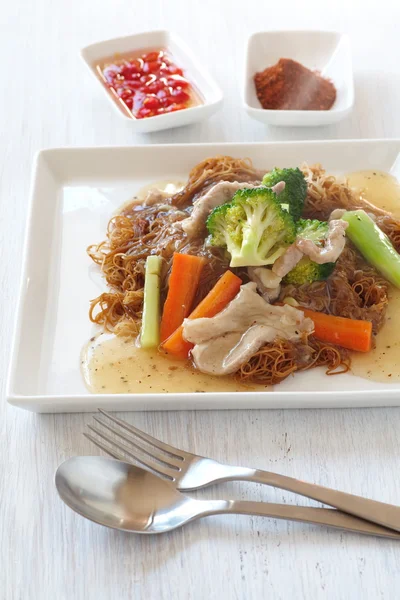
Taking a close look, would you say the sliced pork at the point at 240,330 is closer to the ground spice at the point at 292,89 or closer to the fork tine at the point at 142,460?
the fork tine at the point at 142,460

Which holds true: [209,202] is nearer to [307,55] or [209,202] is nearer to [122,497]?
[122,497]

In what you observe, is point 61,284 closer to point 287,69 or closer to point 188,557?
point 188,557

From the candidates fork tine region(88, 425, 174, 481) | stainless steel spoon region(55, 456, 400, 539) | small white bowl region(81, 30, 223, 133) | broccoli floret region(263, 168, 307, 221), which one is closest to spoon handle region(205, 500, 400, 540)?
stainless steel spoon region(55, 456, 400, 539)

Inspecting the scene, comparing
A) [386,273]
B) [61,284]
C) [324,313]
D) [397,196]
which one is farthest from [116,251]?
[397,196]

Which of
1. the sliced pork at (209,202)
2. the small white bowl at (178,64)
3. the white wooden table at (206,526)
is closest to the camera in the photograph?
the white wooden table at (206,526)

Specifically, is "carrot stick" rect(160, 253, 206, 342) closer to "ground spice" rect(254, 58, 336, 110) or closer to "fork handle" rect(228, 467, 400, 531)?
"fork handle" rect(228, 467, 400, 531)

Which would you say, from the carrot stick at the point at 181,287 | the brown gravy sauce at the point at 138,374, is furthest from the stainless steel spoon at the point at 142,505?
the carrot stick at the point at 181,287
